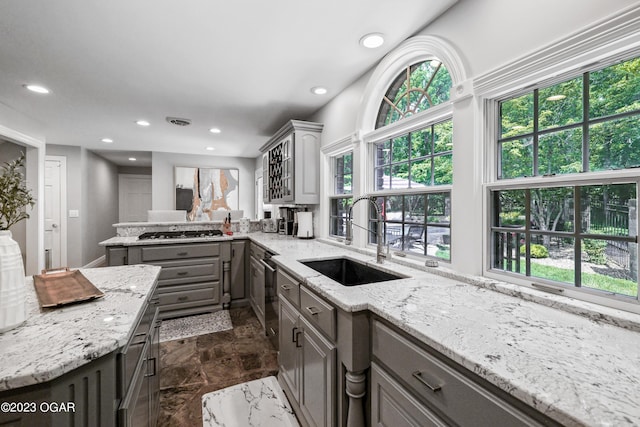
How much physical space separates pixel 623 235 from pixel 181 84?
3308mm

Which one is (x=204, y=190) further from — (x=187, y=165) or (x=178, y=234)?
(x=178, y=234)

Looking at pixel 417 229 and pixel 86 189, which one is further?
pixel 86 189

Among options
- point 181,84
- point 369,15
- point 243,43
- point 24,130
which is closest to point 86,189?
point 24,130

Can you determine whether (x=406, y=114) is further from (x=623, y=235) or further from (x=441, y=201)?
(x=623, y=235)

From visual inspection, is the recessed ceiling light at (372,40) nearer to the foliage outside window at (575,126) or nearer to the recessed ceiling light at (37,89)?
the foliage outside window at (575,126)

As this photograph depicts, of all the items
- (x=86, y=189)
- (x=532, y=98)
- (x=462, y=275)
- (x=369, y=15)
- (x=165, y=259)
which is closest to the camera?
(x=532, y=98)

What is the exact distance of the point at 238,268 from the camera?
3.68 meters

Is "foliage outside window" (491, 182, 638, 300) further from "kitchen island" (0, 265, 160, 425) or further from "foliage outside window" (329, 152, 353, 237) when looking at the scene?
"kitchen island" (0, 265, 160, 425)

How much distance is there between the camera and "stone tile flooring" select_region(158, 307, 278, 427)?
185 centimetres

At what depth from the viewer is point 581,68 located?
1.16 metres

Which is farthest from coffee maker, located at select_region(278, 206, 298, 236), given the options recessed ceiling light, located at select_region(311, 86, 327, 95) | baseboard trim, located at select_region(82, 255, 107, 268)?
baseboard trim, located at select_region(82, 255, 107, 268)

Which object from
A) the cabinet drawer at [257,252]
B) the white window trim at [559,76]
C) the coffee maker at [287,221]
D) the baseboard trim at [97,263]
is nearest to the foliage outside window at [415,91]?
the white window trim at [559,76]

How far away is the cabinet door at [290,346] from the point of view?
172 centimetres

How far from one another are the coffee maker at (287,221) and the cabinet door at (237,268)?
636 mm
